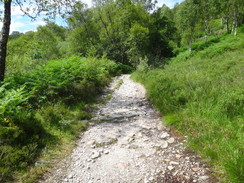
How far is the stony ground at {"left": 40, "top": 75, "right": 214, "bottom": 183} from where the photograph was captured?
2928mm

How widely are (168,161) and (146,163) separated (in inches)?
18.8

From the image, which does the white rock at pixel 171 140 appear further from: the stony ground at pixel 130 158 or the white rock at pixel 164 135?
the white rock at pixel 164 135

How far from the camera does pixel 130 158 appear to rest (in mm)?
3490

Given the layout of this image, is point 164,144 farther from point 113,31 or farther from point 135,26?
point 113,31

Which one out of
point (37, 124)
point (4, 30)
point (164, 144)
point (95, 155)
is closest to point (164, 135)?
point (164, 144)

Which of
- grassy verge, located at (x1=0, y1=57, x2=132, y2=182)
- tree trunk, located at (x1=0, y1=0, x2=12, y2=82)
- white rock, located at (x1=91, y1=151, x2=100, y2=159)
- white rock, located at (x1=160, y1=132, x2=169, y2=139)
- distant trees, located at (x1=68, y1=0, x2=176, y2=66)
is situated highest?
distant trees, located at (x1=68, y1=0, x2=176, y2=66)

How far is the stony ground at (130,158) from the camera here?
293 cm

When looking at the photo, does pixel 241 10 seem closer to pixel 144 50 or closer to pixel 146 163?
pixel 144 50

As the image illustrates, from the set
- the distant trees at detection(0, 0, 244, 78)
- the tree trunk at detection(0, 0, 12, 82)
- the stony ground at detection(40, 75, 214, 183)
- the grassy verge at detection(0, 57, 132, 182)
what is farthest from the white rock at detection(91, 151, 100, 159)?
the distant trees at detection(0, 0, 244, 78)

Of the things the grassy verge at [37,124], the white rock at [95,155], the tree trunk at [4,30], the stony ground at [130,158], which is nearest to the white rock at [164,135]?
the stony ground at [130,158]

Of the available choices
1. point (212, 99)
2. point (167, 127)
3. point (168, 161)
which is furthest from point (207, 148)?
point (212, 99)

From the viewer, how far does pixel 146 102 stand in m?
7.45

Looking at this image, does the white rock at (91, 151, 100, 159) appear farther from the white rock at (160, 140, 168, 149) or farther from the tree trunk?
the tree trunk

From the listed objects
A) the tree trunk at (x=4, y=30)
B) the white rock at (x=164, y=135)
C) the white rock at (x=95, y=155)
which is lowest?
the white rock at (x=95, y=155)
